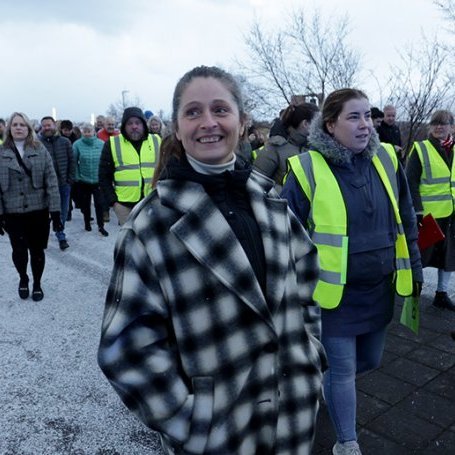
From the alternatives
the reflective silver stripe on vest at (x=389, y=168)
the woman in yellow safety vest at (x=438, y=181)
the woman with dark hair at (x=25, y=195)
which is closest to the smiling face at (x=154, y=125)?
the woman with dark hair at (x=25, y=195)

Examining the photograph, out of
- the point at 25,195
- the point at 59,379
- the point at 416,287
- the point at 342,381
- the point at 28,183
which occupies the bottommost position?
the point at 59,379

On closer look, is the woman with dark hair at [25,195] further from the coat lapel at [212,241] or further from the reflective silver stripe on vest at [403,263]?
the coat lapel at [212,241]

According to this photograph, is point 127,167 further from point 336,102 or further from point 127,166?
point 336,102

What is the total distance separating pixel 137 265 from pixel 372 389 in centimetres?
252

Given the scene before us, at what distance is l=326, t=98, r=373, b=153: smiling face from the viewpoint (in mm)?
2578

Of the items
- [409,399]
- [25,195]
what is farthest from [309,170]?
[25,195]

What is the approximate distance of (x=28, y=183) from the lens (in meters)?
5.30

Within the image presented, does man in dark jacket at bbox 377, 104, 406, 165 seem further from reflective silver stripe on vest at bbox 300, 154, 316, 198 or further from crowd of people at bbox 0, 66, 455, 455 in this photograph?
crowd of people at bbox 0, 66, 455, 455

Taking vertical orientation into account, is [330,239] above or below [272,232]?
below

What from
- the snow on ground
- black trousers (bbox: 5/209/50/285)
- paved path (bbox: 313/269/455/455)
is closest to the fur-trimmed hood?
paved path (bbox: 313/269/455/455)

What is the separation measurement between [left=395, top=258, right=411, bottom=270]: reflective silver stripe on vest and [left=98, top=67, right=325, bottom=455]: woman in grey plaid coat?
1.11 meters

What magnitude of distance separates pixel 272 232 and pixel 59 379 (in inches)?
101

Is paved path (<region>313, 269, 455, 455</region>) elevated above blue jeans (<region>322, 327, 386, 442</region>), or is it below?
below

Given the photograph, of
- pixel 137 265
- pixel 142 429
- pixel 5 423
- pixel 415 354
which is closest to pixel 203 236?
pixel 137 265
